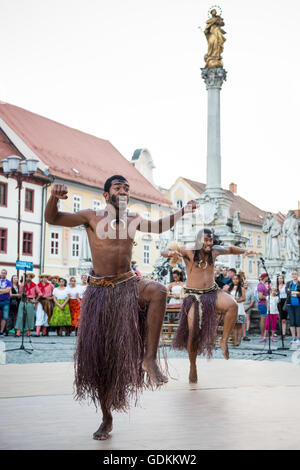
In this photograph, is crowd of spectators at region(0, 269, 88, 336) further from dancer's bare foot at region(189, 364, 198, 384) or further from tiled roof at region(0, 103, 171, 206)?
tiled roof at region(0, 103, 171, 206)

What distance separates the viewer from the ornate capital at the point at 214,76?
27047 mm

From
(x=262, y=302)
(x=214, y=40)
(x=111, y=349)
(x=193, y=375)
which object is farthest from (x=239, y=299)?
(x=214, y=40)

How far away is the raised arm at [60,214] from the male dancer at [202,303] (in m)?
3.34

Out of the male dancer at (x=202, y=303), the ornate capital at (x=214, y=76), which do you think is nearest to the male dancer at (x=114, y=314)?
the male dancer at (x=202, y=303)

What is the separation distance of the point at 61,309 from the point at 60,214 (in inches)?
526

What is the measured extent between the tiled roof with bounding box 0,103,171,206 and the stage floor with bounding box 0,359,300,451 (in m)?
33.5

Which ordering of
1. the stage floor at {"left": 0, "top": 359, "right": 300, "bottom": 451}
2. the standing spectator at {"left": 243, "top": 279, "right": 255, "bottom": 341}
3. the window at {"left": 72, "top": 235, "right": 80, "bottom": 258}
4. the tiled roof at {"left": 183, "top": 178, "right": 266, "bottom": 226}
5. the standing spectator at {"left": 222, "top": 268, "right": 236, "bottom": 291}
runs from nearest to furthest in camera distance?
1. the stage floor at {"left": 0, "top": 359, "right": 300, "bottom": 451}
2. the standing spectator at {"left": 222, "top": 268, "right": 236, "bottom": 291}
3. the standing spectator at {"left": 243, "top": 279, "right": 255, "bottom": 341}
4. the window at {"left": 72, "top": 235, "right": 80, "bottom": 258}
5. the tiled roof at {"left": 183, "top": 178, "right": 266, "bottom": 226}

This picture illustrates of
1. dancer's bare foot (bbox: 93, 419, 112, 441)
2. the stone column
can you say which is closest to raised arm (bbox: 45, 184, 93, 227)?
dancer's bare foot (bbox: 93, 419, 112, 441)

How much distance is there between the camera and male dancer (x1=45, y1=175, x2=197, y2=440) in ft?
15.7

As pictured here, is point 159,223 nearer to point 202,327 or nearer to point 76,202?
point 202,327

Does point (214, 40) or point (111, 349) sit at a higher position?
point (214, 40)

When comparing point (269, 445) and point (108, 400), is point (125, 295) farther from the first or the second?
point (269, 445)

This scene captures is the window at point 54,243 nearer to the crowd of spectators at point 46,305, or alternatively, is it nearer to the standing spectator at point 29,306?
the crowd of spectators at point 46,305

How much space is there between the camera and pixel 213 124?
27.0 meters
